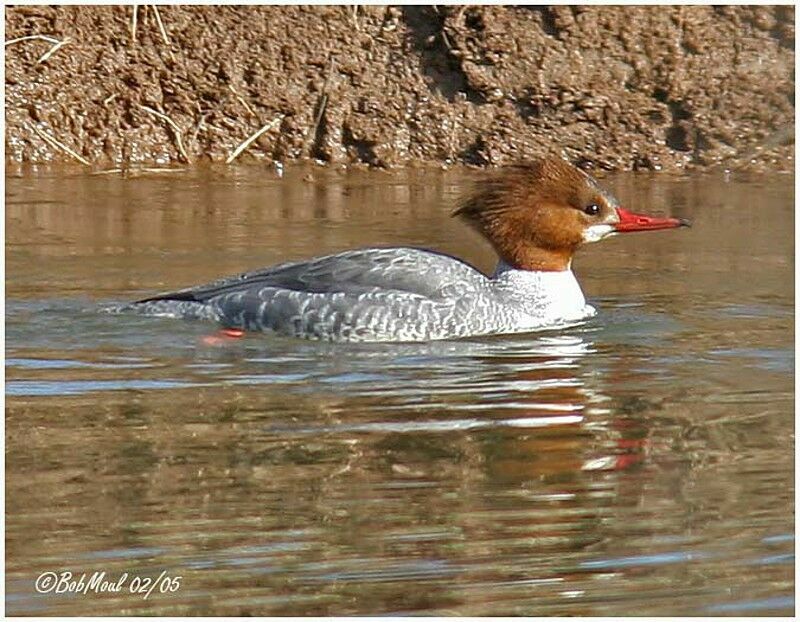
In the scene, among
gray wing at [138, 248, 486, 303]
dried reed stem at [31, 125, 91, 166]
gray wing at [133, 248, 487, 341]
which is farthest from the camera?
dried reed stem at [31, 125, 91, 166]

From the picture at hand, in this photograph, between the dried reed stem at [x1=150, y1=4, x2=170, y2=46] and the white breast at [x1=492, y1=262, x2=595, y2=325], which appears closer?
the white breast at [x1=492, y1=262, x2=595, y2=325]

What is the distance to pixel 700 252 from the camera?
37.6 ft

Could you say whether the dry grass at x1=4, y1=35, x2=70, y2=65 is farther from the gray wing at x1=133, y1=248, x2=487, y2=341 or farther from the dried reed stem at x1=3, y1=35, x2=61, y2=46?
the gray wing at x1=133, y1=248, x2=487, y2=341

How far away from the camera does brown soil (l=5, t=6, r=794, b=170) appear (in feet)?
44.7

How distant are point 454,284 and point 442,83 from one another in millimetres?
4250

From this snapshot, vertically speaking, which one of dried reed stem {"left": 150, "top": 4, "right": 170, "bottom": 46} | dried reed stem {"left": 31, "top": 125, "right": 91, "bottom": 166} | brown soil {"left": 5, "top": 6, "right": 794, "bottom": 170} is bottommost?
dried reed stem {"left": 31, "top": 125, "right": 91, "bottom": 166}

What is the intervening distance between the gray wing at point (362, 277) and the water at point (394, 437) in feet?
1.02

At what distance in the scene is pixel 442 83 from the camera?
13.8m

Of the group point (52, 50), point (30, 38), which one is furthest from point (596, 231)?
point (30, 38)

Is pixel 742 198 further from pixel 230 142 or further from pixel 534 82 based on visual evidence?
pixel 230 142

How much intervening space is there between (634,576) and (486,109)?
818 centimetres

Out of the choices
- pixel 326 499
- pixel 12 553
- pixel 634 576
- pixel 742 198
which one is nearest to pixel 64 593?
→ pixel 12 553

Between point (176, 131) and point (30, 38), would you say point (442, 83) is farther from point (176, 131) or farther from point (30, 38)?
point (30, 38)

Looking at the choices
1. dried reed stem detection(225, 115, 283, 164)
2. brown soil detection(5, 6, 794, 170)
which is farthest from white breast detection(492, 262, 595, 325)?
dried reed stem detection(225, 115, 283, 164)
